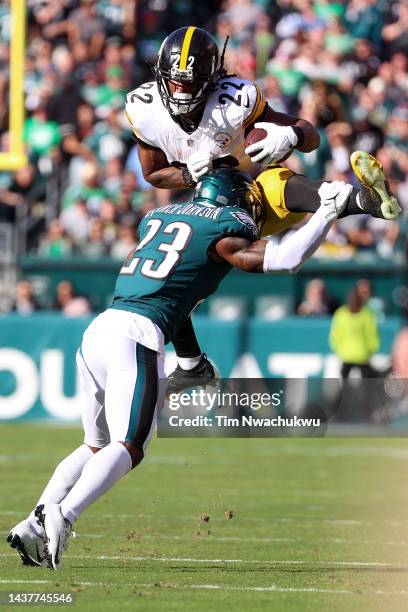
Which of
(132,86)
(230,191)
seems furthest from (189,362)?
(132,86)

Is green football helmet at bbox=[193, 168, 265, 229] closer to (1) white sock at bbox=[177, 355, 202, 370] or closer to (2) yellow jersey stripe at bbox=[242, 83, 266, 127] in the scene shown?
(2) yellow jersey stripe at bbox=[242, 83, 266, 127]

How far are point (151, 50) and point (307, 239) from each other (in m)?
12.2

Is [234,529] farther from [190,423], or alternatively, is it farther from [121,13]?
[121,13]

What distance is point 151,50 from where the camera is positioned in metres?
17.2

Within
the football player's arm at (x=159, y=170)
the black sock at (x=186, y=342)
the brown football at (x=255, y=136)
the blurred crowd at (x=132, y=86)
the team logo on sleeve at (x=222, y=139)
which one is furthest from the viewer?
the blurred crowd at (x=132, y=86)

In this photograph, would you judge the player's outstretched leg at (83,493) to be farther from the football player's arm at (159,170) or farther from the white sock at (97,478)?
the football player's arm at (159,170)

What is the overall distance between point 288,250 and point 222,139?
3.17ft

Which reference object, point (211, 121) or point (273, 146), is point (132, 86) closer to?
point (211, 121)

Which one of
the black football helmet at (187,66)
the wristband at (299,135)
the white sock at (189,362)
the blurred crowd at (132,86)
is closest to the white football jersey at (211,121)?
the black football helmet at (187,66)

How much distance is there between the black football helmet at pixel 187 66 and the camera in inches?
231

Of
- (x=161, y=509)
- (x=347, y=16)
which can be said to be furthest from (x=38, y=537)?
(x=347, y=16)

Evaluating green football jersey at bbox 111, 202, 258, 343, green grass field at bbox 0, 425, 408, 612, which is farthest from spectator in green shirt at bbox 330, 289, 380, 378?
green football jersey at bbox 111, 202, 258, 343

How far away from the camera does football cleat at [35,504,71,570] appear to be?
531 centimetres

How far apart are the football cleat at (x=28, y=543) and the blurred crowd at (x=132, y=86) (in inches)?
360
